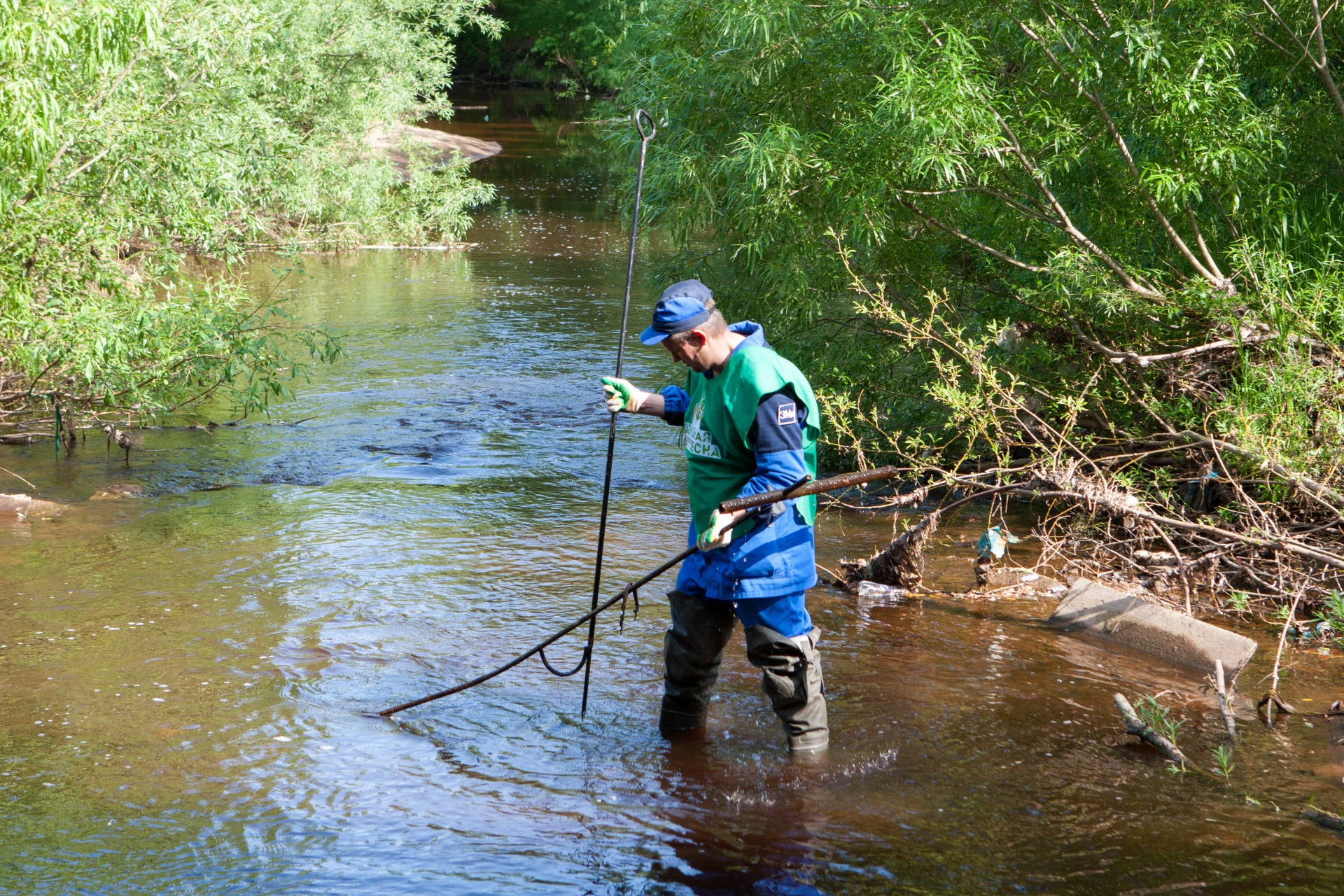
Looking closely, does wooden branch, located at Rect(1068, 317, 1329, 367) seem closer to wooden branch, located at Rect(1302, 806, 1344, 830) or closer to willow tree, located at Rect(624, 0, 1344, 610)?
willow tree, located at Rect(624, 0, 1344, 610)

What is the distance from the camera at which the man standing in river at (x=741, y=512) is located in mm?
4414

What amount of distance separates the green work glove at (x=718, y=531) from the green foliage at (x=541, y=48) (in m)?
40.6

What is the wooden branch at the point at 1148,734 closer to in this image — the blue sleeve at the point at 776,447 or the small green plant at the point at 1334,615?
the small green plant at the point at 1334,615

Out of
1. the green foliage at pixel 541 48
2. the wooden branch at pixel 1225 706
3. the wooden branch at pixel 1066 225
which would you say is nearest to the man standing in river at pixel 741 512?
the wooden branch at pixel 1225 706

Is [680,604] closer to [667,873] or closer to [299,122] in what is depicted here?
[667,873]

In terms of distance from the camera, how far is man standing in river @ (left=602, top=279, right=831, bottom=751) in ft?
14.5

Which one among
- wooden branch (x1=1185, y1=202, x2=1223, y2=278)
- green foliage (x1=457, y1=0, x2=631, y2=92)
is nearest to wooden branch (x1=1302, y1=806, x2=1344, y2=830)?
wooden branch (x1=1185, y1=202, x2=1223, y2=278)

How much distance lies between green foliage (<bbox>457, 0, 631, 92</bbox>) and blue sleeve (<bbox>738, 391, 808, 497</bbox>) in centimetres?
4038

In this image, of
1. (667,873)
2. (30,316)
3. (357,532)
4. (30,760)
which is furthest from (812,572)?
(30,316)

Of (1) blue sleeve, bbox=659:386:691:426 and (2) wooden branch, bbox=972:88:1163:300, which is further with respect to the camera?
(2) wooden branch, bbox=972:88:1163:300

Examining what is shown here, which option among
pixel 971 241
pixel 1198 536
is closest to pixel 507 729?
pixel 1198 536

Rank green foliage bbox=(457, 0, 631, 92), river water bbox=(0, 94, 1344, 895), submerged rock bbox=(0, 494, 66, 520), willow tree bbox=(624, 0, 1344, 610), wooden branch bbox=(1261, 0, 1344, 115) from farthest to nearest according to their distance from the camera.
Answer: green foliage bbox=(457, 0, 631, 92)
submerged rock bbox=(0, 494, 66, 520)
wooden branch bbox=(1261, 0, 1344, 115)
willow tree bbox=(624, 0, 1344, 610)
river water bbox=(0, 94, 1344, 895)

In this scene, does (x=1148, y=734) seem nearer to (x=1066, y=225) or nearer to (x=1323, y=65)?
(x=1066, y=225)

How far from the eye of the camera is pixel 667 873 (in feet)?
13.8
